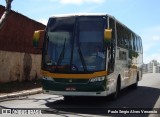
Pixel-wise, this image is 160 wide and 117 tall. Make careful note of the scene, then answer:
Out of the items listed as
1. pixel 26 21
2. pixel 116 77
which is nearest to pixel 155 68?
pixel 26 21

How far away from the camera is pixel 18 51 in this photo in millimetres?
25125

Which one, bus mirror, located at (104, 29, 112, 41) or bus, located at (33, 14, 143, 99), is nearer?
bus mirror, located at (104, 29, 112, 41)

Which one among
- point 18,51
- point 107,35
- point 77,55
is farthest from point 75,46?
point 18,51

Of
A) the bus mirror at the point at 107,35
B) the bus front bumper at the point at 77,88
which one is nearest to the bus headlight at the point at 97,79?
the bus front bumper at the point at 77,88

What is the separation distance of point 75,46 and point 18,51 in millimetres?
12010

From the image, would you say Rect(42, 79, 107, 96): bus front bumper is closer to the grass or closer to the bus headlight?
the bus headlight

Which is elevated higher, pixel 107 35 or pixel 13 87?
pixel 107 35

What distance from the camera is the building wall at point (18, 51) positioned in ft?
75.8

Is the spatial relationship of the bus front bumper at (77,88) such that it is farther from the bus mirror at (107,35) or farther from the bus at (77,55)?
the bus mirror at (107,35)

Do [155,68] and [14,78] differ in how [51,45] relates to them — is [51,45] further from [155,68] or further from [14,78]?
[155,68]

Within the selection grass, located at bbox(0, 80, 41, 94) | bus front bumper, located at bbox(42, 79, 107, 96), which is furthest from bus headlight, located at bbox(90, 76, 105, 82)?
grass, located at bbox(0, 80, 41, 94)

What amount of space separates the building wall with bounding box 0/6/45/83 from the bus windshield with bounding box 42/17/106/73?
9.22 meters

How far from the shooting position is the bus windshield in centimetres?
1355

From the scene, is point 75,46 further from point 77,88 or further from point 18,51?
point 18,51
